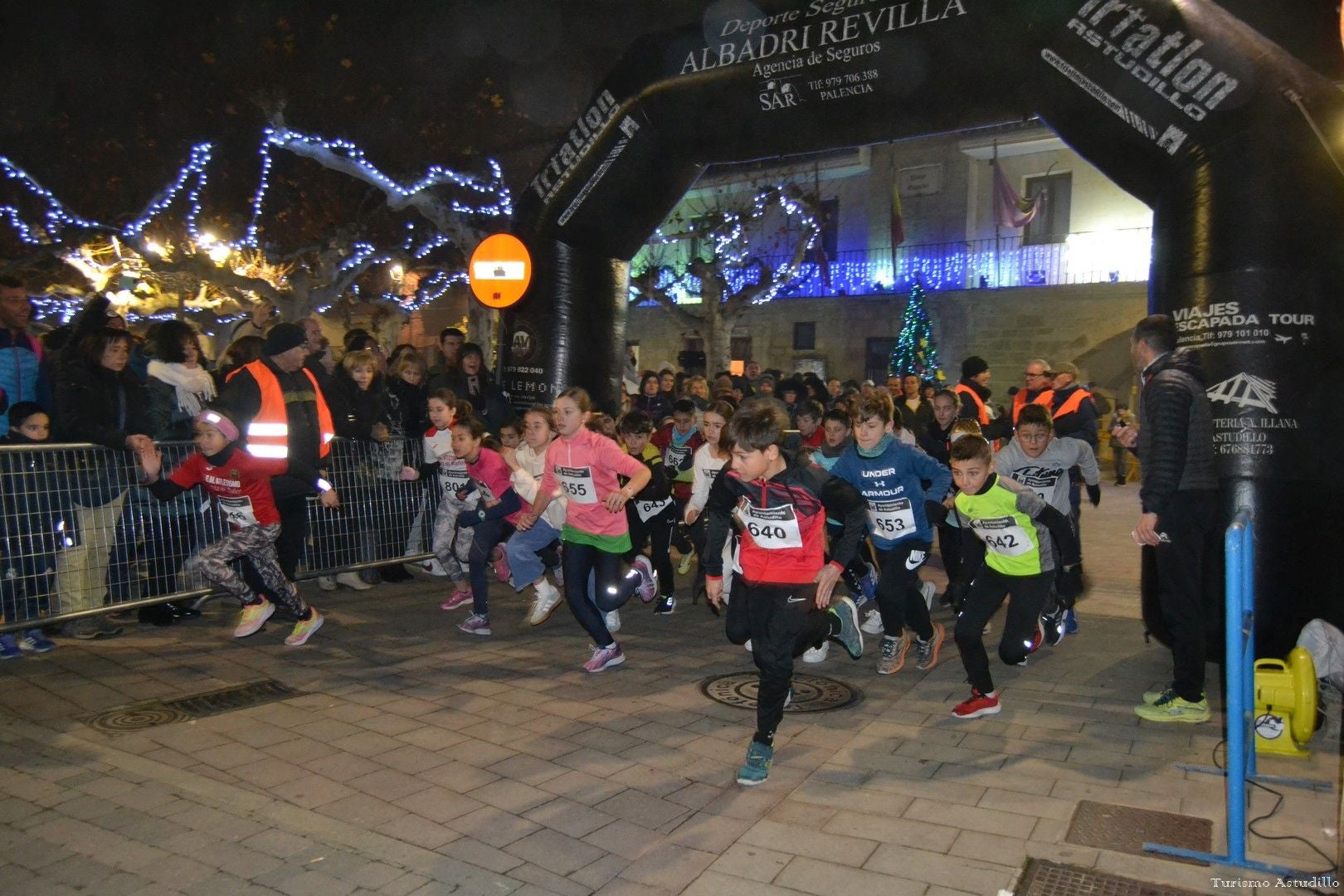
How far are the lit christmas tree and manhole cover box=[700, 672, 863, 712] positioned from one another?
1909 centimetres

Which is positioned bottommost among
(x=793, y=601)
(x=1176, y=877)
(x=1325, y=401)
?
(x=1176, y=877)

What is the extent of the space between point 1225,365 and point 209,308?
1308 inches

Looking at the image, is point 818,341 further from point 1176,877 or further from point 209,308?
point 1176,877

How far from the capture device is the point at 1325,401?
5797 mm

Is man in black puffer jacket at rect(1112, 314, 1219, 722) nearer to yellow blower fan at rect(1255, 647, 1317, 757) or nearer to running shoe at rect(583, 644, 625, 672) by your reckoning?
yellow blower fan at rect(1255, 647, 1317, 757)

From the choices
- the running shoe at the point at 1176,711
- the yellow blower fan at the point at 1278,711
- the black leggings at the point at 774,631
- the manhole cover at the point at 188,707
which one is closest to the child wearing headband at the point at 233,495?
the manhole cover at the point at 188,707

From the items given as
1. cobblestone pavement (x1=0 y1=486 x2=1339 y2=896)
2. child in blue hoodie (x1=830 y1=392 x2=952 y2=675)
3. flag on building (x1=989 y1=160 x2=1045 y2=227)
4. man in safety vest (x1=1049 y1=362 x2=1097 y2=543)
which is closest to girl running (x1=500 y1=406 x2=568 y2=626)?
cobblestone pavement (x1=0 y1=486 x2=1339 y2=896)

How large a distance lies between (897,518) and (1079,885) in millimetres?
3186

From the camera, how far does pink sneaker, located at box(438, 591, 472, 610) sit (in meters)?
8.17

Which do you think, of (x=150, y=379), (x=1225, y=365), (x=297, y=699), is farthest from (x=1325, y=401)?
(x=150, y=379)

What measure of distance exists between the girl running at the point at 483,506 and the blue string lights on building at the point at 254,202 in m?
14.4

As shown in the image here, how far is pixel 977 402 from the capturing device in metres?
10.4

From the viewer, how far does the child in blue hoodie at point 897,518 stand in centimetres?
659

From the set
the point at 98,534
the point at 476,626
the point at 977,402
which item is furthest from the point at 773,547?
the point at 977,402
